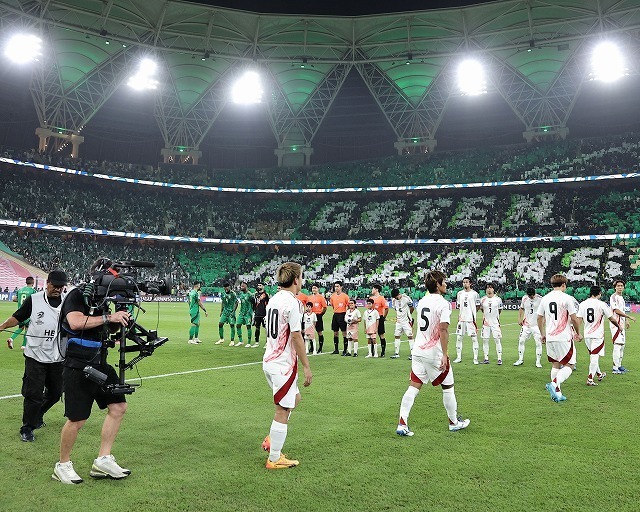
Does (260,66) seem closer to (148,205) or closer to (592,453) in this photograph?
(148,205)

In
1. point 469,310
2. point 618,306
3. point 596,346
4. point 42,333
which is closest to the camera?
point 42,333

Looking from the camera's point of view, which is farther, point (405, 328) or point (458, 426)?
point (405, 328)

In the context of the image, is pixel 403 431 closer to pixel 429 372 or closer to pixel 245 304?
pixel 429 372

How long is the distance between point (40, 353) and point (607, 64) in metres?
56.5

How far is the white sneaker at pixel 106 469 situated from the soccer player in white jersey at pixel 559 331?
7.75 meters

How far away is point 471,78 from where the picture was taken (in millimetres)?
55281

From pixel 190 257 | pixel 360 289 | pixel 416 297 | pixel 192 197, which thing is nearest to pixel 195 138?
pixel 192 197

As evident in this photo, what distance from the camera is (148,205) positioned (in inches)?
2467

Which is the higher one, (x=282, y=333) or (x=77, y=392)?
(x=282, y=333)

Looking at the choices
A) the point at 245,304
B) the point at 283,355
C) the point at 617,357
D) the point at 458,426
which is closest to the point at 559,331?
the point at 458,426

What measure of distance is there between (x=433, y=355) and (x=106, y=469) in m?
4.47

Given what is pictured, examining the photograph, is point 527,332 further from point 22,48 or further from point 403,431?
point 22,48

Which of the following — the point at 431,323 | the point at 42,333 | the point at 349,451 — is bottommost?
the point at 349,451

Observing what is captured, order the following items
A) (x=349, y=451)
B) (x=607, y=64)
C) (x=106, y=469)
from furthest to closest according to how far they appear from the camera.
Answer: (x=607, y=64), (x=349, y=451), (x=106, y=469)
